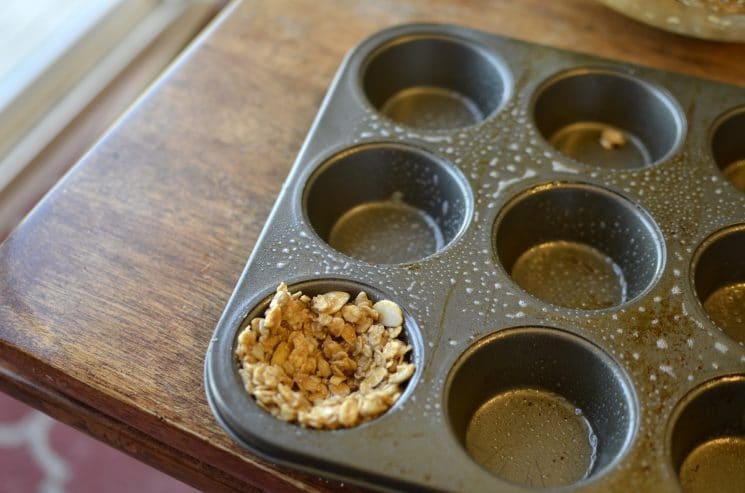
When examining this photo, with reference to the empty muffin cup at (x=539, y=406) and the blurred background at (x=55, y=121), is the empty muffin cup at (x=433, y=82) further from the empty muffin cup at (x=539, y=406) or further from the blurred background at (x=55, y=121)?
the blurred background at (x=55, y=121)

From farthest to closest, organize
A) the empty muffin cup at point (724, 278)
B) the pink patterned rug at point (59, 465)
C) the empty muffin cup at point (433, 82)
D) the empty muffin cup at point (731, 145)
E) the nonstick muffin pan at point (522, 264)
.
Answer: the pink patterned rug at point (59, 465) → the empty muffin cup at point (433, 82) → the empty muffin cup at point (731, 145) → the empty muffin cup at point (724, 278) → the nonstick muffin pan at point (522, 264)

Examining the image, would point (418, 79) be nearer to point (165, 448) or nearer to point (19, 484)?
point (165, 448)

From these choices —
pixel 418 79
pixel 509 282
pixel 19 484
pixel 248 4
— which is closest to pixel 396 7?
pixel 418 79

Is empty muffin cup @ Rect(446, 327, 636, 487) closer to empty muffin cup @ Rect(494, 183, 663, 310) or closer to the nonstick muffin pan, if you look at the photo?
the nonstick muffin pan

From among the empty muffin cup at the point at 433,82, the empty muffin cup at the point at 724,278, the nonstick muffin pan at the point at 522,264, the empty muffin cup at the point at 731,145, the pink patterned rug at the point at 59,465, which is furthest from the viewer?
the pink patterned rug at the point at 59,465

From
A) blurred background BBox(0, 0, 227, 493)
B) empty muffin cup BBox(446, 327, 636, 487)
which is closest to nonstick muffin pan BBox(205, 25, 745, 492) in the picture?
empty muffin cup BBox(446, 327, 636, 487)

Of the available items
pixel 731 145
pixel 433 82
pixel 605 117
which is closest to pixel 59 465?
pixel 433 82

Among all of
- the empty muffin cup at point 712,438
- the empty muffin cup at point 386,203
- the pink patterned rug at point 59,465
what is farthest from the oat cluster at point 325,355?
the pink patterned rug at point 59,465
